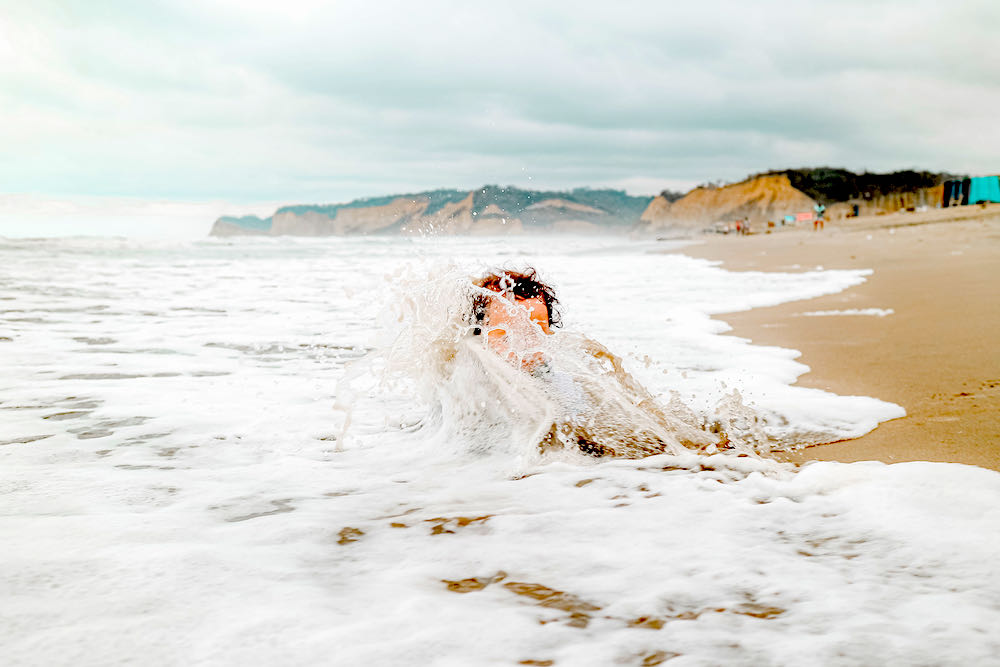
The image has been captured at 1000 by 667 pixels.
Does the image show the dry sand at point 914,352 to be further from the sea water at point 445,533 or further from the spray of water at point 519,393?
the spray of water at point 519,393

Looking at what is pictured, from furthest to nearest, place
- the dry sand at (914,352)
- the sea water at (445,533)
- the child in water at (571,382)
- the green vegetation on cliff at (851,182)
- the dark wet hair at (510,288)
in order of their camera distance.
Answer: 1. the green vegetation on cliff at (851,182)
2. the dark wet hair at (510,288)
3. the child in water at (571,382)
4. the dry sand at (914,352)
5. the sea water at (445,533)

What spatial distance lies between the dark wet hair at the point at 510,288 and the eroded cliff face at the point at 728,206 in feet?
294

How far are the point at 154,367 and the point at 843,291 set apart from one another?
773 cm

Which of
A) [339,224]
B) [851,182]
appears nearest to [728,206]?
[851,182]

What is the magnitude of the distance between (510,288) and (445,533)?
1641mm

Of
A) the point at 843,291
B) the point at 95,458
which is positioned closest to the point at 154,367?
the point at 95,458

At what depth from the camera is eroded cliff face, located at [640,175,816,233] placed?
286ft

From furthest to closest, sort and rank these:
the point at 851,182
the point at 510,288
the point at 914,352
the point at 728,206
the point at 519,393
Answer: the point at 728,206 < the point at 851,182 < the point at 914,352 < the point at 510,288 < the point at 519,393

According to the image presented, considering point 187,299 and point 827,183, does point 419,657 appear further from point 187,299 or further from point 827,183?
point 827,183

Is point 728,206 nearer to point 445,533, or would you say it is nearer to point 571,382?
point 571,382

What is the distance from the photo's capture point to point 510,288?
3.36 metres

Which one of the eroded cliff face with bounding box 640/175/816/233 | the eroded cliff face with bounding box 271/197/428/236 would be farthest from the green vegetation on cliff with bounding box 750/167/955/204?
the eroded cliff face with bounding box 271/197/428/236

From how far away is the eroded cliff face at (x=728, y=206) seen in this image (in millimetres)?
87062

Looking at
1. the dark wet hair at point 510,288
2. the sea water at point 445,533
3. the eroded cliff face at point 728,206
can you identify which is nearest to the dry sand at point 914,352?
the sea water at point 445,533
